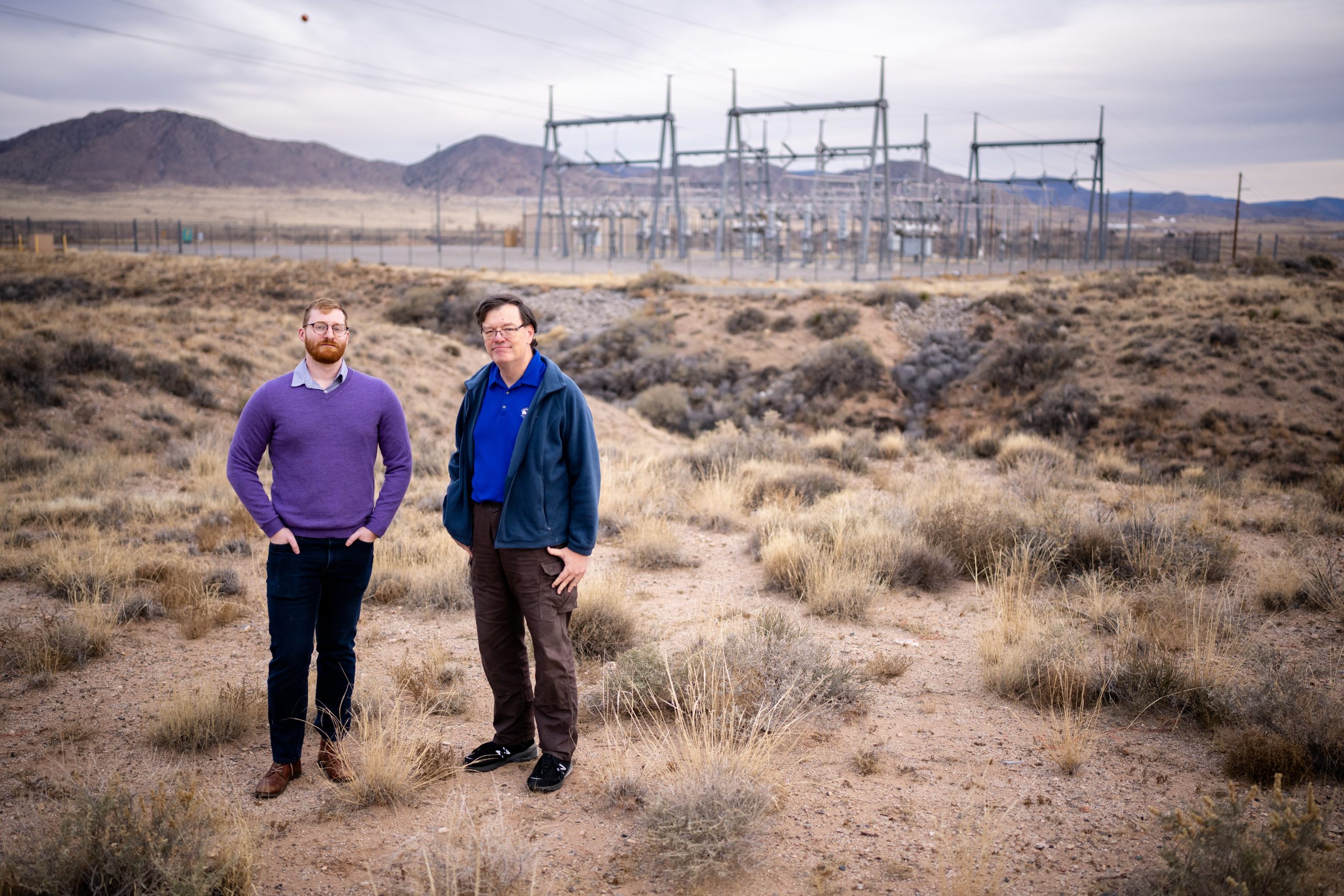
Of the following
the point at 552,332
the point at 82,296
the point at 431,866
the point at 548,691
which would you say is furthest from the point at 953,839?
the point at 82,296

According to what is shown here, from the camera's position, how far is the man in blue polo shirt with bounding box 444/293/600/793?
392 cm

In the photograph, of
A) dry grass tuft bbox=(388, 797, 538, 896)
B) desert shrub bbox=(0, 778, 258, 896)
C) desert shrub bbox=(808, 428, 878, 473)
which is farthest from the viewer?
desert shrub bbox=(808, 428, 878, 473)

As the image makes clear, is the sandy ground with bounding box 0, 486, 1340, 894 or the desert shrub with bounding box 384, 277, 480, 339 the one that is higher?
the desert shrub with bounding box 384, 277, 480, 339

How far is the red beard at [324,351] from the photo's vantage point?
12.8 ft

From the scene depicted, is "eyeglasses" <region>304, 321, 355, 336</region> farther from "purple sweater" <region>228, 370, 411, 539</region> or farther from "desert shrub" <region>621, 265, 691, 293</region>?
"desert shrub" <region>621, 265, 691, 293</region>

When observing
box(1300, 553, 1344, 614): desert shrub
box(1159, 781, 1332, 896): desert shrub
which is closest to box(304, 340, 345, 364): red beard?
box(1159, 781, 1332, 896): desert shrub

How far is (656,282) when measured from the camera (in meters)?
35.6

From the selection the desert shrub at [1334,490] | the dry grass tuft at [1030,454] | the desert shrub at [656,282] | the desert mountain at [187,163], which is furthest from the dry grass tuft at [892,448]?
the desert mountain at [187,163]

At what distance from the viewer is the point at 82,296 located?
31.8 meters

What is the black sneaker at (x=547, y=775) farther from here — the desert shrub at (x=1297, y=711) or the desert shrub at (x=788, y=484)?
the desert shrub at (x=788, y=484)

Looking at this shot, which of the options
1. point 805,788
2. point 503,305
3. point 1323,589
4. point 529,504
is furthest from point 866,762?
point 1323,589

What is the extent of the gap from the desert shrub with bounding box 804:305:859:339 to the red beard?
80.2ft

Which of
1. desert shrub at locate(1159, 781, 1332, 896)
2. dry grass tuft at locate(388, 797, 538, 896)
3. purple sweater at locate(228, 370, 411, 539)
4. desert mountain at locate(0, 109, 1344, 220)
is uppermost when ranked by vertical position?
Result: desert mountain at locate(0, 109, 1344, 220)

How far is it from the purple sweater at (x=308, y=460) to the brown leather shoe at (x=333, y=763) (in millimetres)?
1142
